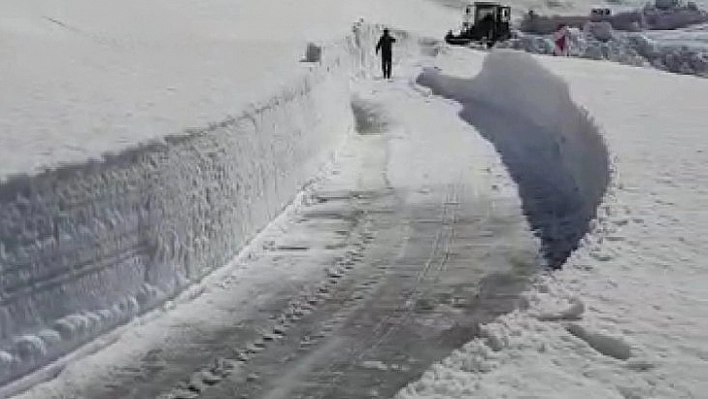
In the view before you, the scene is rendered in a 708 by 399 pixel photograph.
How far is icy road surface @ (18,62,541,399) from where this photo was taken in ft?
23.4

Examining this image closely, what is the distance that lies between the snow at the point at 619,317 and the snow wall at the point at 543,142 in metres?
0.87

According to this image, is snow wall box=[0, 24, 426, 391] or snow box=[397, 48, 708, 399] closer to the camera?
snow box=[397, 48, 708, 399]

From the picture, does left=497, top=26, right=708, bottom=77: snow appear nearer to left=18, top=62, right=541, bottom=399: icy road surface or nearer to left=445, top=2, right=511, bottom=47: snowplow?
left=445, top=2, right=511, bottom=47: snowplow

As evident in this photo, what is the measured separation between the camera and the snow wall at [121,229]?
24.0 ft

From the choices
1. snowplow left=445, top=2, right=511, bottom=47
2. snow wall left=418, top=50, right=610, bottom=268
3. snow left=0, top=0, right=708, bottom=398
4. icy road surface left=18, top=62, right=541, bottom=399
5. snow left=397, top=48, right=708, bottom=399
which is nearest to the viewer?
snow left=397, top=48, right=708, bottom=399

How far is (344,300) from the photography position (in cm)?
896

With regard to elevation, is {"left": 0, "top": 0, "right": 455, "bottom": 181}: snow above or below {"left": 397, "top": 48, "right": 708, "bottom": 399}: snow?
above

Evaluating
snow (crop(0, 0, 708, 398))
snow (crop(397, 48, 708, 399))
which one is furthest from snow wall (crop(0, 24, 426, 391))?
snow (crop(397, 48, 708, 399))

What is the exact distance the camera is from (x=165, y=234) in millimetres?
9078

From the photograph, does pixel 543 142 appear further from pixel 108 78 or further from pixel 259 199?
pixel 259 199

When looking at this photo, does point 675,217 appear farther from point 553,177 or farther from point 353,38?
point 353,38

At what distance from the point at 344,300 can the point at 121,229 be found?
6.05 ft

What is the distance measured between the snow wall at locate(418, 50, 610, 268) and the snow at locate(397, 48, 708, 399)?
87cm

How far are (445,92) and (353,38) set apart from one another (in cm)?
1208
